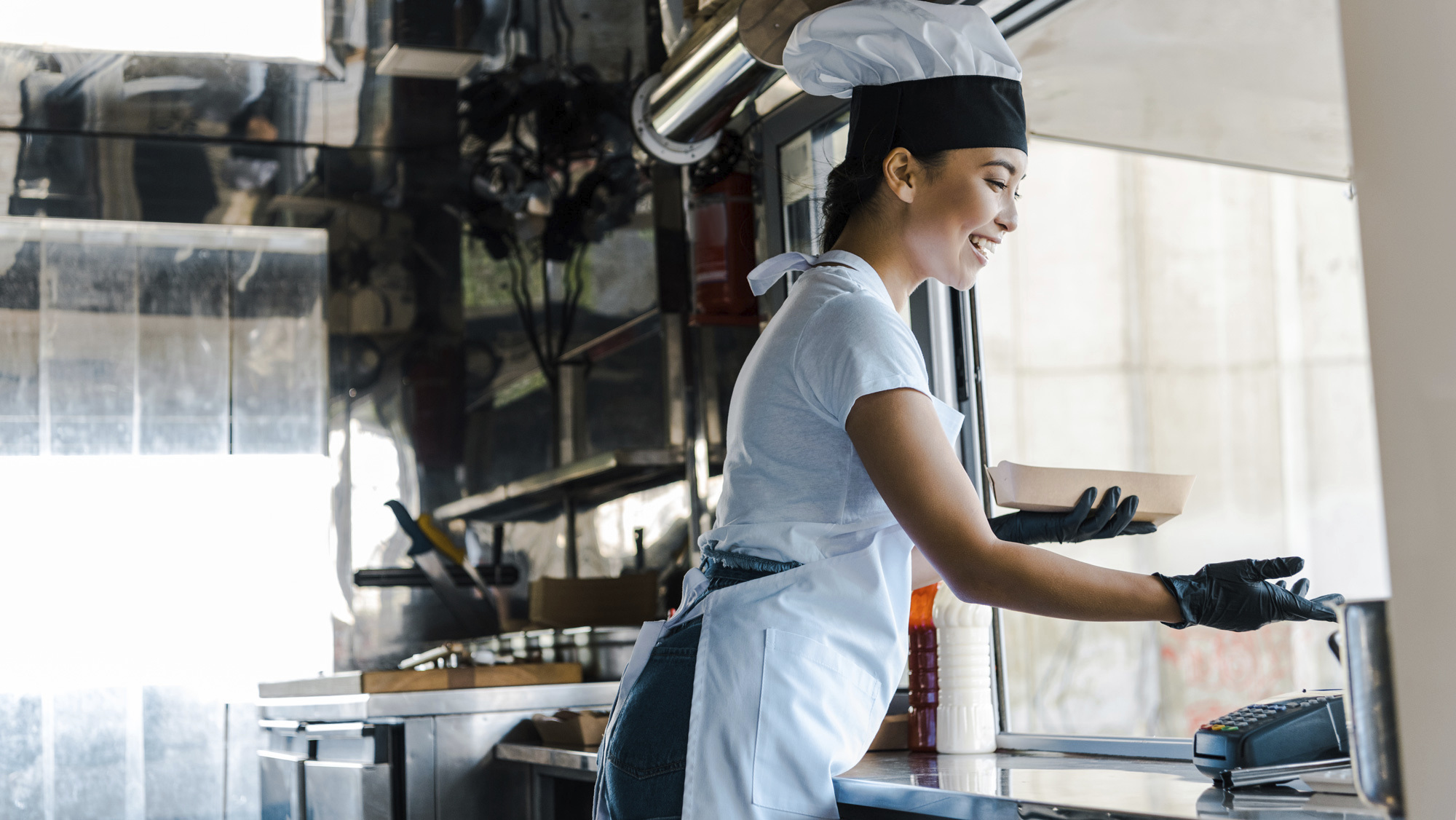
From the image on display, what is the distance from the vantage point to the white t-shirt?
1119 millimetres

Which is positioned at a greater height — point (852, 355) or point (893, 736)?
point (852, 355)

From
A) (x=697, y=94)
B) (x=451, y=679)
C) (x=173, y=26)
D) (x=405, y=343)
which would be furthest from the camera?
(x=405, y=343)

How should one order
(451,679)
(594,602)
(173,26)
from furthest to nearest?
(594,602)
(173,26)
(451,679)

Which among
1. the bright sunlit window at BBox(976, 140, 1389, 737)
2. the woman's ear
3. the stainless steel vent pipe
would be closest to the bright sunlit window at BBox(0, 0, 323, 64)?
the stainless steel vent pipe

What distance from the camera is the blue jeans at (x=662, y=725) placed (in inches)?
45.7

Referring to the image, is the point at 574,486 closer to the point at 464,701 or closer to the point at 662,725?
the point at 464,701

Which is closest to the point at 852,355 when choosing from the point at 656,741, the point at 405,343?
the point at 656,741

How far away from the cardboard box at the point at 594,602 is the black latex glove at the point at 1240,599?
1941mm

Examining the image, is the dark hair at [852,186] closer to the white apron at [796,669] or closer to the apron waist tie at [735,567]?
the white apron at [796,669]

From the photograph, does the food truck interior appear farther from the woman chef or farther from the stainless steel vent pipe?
the woman chef

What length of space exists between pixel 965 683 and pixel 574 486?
166cm

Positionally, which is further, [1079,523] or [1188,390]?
[1188,390]

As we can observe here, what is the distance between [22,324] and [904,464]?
2.98m

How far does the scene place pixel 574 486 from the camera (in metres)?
3.27
